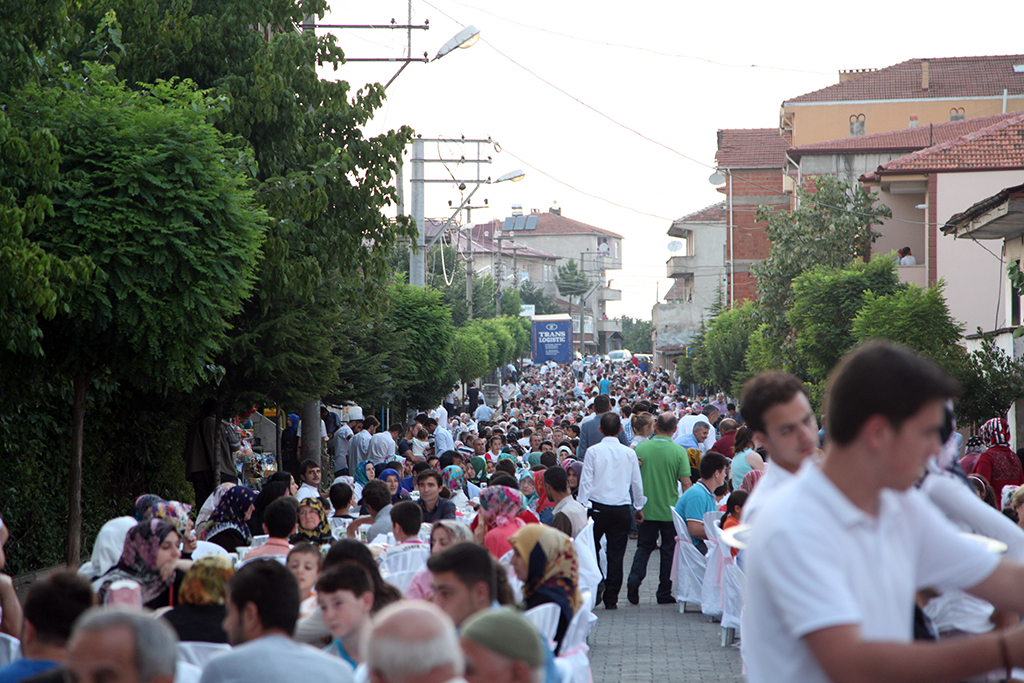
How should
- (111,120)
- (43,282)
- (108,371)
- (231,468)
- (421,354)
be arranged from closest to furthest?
1. (43,282)
2. (111,120)
3. (108,371)
4. (231,468)
5. (421,354)

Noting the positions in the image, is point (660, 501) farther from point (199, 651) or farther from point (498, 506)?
point (199, 651)

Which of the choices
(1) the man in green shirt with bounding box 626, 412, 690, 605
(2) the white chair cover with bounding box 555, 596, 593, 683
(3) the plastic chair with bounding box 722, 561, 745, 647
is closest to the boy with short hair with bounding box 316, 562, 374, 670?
(2) the white chair cover with bounding box 555, 596, 593, 683

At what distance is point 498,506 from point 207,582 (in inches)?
130

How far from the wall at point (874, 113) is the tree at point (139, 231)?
171 feet

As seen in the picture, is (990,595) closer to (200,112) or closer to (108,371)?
(200,112)

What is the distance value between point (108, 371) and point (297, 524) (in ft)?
13.7

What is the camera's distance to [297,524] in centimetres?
785

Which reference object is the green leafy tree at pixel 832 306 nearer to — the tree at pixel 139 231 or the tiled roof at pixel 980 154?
the tiled roof at pixel 980 154

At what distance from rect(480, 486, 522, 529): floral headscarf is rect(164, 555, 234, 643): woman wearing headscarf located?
10.4 ft

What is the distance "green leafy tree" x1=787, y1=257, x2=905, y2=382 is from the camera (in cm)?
2731

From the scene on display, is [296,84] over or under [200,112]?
over

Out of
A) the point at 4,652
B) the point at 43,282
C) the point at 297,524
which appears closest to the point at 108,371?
the point at 43,282

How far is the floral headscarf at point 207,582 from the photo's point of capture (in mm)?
4918

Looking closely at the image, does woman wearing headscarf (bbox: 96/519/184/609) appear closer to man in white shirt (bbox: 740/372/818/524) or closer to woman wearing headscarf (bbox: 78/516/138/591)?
woman wearing headscarf (bbox: 78/516/138/591)
